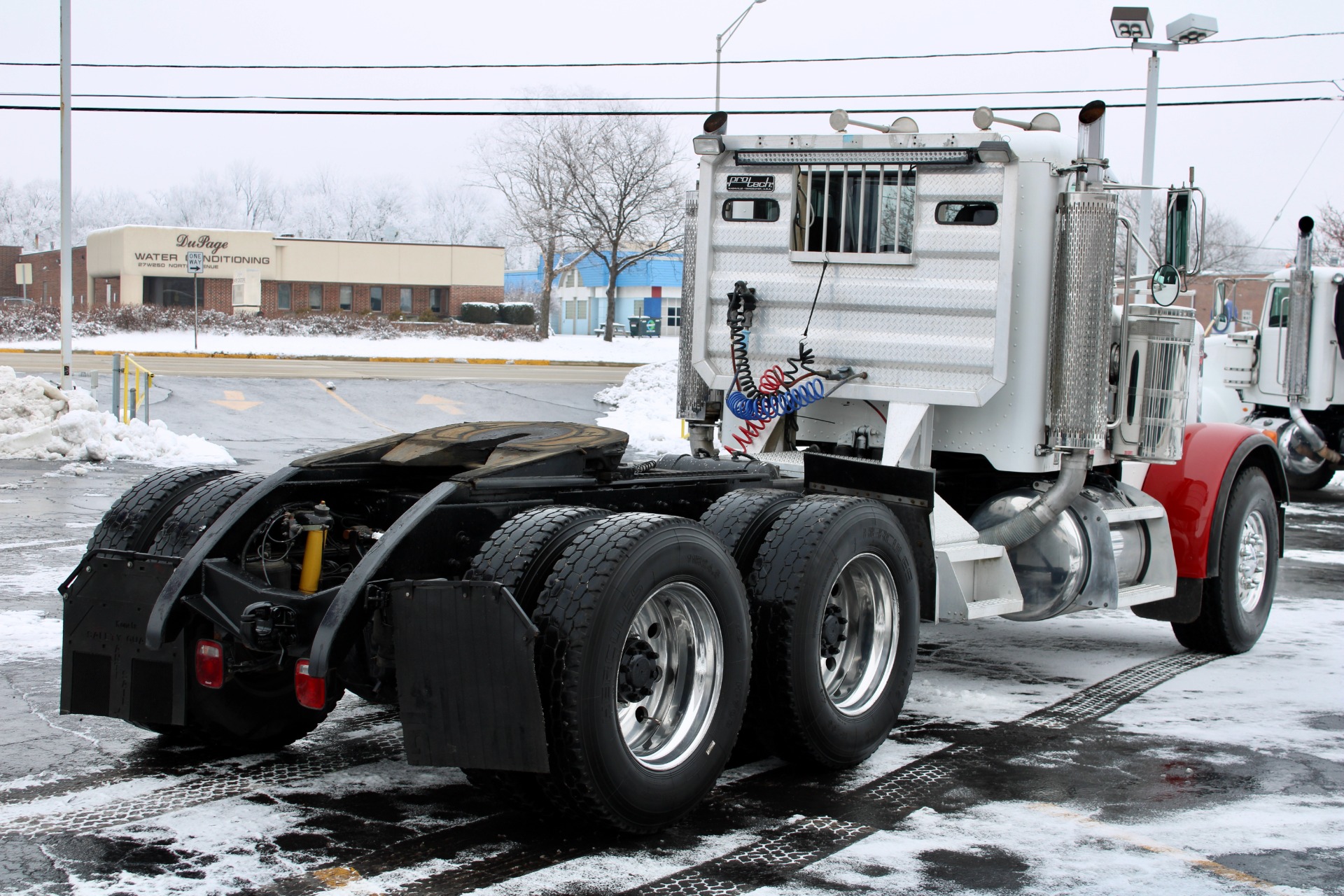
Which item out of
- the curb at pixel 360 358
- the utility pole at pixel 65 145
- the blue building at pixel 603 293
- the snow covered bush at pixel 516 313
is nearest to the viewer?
the utility pole at pixel 65 145

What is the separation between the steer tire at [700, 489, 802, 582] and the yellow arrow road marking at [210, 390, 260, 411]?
67.7 ft

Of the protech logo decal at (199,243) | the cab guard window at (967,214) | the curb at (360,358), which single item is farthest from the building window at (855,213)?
the protech logo decal at (199,243)

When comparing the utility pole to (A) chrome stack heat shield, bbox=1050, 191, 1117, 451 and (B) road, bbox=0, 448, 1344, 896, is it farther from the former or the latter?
(A) chrome stack heat shield, bbox=1050, 191, 1117, 451

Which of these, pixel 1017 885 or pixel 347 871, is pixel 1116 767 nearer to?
pixel 1017 885

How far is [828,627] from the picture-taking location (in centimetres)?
541

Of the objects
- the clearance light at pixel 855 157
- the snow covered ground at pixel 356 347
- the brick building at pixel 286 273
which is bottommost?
the snow covered ground at pixel 356 347

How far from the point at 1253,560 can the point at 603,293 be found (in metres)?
91.1

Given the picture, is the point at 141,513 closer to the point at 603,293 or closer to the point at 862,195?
the point at 862,195

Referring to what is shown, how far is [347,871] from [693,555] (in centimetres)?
149

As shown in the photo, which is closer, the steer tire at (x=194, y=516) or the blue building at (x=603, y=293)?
the steer tire at (x=194, y=516)

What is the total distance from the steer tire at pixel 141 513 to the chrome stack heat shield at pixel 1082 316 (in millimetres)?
4062

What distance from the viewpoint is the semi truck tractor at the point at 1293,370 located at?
53.8 feet

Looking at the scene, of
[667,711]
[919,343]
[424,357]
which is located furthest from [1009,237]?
[424,357]

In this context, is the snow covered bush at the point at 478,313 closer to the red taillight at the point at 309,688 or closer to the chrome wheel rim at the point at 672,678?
the chrome wheel rim at the point at 672,678
